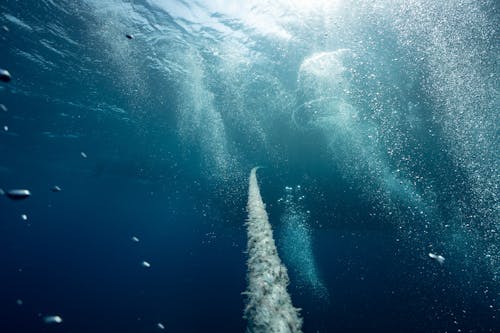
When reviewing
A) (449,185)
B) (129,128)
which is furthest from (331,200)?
(129,128)

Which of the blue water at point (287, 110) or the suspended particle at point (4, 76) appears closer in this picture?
the suspended particle at point (4, 76)

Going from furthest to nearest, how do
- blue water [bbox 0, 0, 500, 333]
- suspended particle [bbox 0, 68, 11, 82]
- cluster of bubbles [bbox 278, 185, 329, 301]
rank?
cluster of bubbles [bbox 278, 185, 329, 301] → blue water [bbox 0, 0, 500, 333] → suspended particle [bbox 0, 68, 11, 82]

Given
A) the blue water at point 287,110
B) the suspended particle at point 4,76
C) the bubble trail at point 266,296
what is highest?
the blue water at point 287,110

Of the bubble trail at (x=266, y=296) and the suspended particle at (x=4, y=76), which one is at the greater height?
the suspended particle at (x=4, y=76)

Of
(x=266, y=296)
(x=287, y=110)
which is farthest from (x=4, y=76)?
(x=287, y=110)

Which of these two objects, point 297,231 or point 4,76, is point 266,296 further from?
point 297,231

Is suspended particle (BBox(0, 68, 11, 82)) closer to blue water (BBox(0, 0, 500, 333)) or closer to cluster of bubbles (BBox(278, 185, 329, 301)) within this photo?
blue water (BBox(0, 0, 500, 333))

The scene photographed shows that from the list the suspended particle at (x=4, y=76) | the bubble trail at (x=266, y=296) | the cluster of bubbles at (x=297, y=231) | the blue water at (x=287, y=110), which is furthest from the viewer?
the cluster of bubbles at (x=297, y=231)

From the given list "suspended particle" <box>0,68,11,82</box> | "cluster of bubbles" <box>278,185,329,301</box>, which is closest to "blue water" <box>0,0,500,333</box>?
"cluster of bubbles" <box>278,185,329,301</box>

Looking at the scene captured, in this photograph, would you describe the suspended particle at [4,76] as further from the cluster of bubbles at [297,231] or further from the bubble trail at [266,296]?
the cluster of bubbles at [297,231]

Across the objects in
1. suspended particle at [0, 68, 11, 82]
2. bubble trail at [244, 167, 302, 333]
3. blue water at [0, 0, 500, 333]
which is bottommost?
bubble trail at [244, 167, 302, 333]

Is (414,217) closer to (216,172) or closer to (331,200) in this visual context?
(331,200)

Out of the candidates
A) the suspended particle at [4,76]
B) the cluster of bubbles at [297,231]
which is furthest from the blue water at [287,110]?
the suspended particle at [4,76]

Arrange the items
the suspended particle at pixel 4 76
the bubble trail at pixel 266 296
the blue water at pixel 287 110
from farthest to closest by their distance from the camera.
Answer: the blue water at pixel 287 110 < the suspended particle at pixel 4 76 < the bubble trail at pixel 266 296
